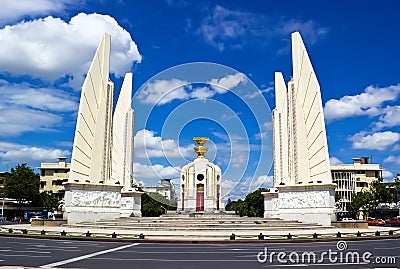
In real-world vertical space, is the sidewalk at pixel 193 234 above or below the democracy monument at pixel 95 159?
below

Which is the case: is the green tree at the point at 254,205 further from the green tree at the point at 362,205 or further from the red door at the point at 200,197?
the green tree at the point at 362,205

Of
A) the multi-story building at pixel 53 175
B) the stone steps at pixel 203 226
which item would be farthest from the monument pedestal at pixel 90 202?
the multi-story building at pixel 53 175

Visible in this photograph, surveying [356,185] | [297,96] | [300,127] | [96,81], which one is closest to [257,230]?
[300,127]

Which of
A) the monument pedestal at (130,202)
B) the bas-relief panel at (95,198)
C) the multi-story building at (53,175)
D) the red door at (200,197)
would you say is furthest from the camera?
→ the multi-story building at (53,175)

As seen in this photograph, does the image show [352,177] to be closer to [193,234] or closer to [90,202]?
[90,202]

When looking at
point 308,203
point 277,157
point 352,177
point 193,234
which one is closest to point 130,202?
point 277,157

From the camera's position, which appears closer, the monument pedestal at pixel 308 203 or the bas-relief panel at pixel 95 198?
the monument pedestal at pixel 308 203

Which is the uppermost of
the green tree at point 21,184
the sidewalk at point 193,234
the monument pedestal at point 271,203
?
the green tree at point 21,184

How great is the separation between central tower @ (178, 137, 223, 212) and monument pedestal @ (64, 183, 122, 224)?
21.8 metres

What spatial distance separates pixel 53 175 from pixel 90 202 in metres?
45.7

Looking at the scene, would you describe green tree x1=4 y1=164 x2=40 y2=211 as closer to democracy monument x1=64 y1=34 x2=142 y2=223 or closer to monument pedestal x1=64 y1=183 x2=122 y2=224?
democracy monument x1=64 y1=34 x2=142 y2=223

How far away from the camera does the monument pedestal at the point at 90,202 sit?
29203 millimetres

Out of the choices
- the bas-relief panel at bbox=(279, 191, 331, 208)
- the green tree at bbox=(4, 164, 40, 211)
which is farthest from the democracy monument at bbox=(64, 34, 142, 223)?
the green tree at bbox=(4, 164, 40, 211)

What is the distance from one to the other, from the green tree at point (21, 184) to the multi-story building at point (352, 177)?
151ft
